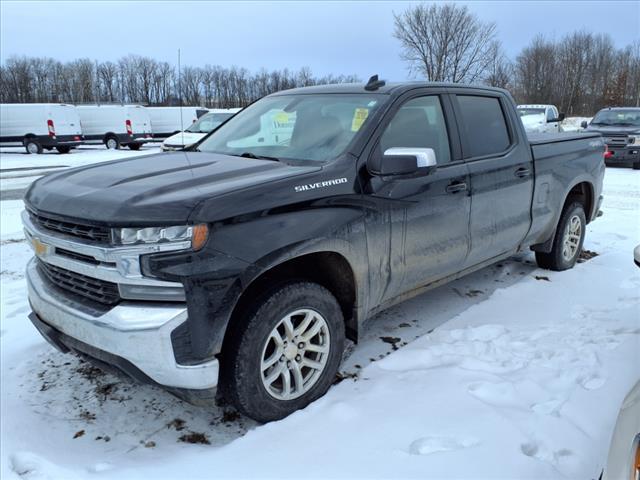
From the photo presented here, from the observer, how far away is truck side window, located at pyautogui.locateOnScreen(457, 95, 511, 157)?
13.7 feet

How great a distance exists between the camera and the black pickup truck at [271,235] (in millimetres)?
2441

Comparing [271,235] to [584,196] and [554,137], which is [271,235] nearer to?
[554,137]

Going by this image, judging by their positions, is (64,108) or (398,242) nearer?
(398,242)

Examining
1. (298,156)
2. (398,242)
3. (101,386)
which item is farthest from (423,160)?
(101,386)

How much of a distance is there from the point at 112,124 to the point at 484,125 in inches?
951

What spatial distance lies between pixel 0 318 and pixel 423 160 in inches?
136

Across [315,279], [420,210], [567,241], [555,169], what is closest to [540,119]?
[567,241]

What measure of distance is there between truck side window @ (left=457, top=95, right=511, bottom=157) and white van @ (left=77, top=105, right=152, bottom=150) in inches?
931

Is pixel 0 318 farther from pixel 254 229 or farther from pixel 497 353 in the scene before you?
pixel 497 353

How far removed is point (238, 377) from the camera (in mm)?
2625

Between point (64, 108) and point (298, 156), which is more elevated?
point (64, 108)

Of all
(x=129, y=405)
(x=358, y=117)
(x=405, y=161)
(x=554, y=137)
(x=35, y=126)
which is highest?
(x=35, y=126)

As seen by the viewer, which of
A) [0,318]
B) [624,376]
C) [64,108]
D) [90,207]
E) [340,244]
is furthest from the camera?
[64,108]

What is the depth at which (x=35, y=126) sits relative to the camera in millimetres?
22734
